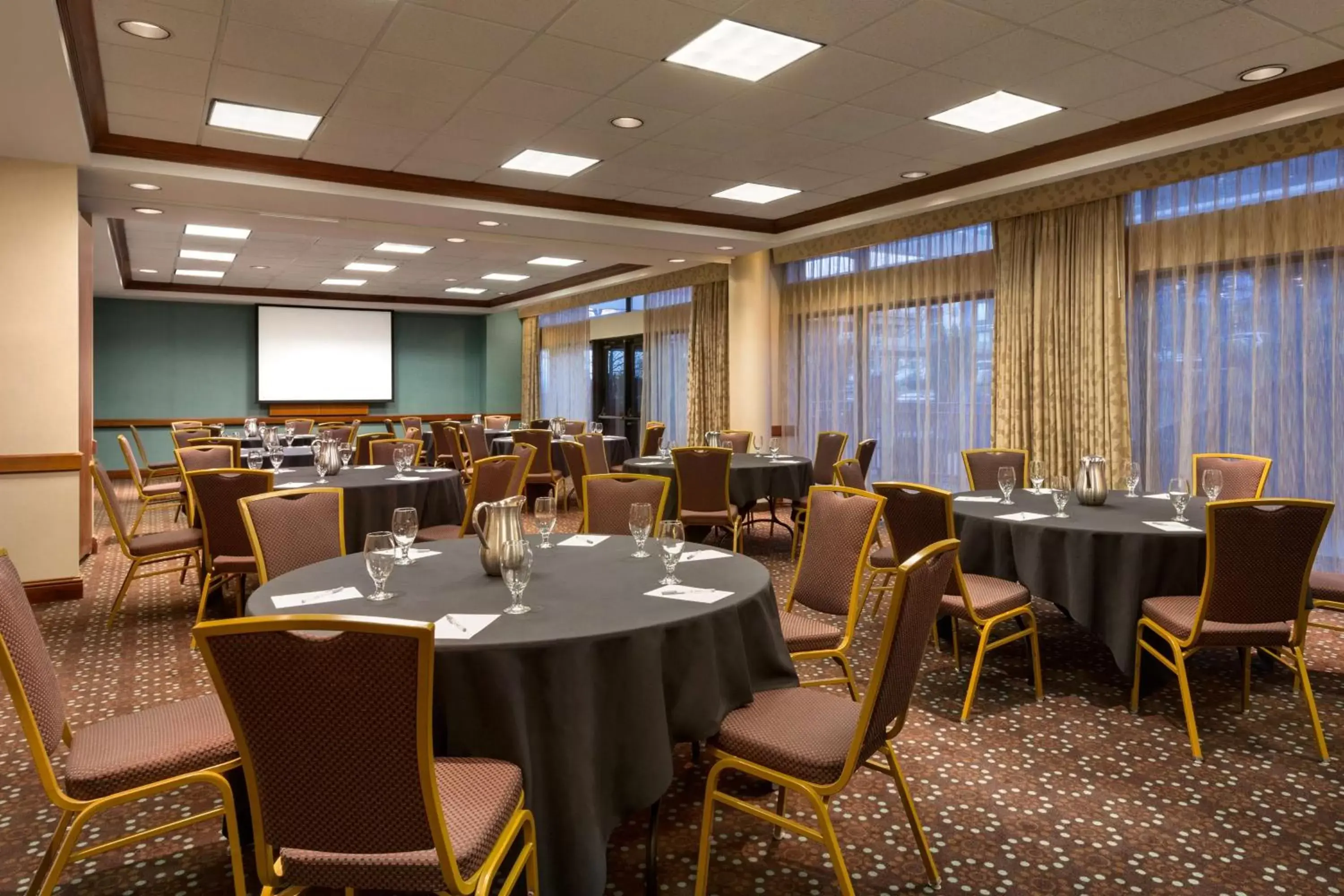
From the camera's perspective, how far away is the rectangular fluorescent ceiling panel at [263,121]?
5.22 metres

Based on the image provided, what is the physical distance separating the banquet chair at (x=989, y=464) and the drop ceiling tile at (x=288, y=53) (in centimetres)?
439

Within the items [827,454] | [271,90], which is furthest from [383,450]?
[827,454]

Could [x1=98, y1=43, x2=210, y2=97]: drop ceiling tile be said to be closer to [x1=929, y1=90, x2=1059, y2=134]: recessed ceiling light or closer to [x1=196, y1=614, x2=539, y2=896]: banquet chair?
[x1=196, y1=614, x2=539, y2=896]: banquet chair

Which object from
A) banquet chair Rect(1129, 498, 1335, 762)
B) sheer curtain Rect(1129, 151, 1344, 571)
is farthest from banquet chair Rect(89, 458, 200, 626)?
sheer curtain Rect(1129, 151, 1344, 571)

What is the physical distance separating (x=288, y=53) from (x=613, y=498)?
2906 millimetres

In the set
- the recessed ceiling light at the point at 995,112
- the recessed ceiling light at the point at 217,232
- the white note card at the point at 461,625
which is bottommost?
the white note card at the point at 461,625

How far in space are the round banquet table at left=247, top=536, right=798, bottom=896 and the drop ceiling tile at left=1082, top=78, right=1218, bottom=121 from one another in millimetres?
4439

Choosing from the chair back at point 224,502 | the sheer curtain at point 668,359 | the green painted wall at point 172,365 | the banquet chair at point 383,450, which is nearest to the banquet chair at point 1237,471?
the chair back at point 224,502

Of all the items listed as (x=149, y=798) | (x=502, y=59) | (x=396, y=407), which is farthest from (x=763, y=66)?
(x=396, y=407)

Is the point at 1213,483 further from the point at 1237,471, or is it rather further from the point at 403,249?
the point at 403,249

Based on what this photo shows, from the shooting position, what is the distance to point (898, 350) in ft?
27.7

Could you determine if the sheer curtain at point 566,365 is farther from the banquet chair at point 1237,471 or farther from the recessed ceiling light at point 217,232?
the banquet chair at point 1237,471

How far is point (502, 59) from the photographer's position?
4.47 m

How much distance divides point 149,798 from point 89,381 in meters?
Answer: 6.05
